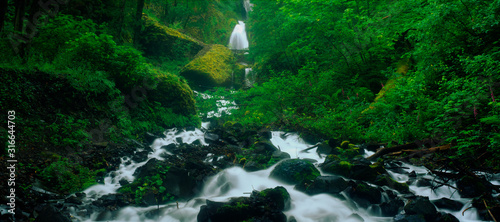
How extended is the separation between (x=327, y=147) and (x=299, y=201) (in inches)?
110

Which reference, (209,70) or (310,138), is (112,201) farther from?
(209,70)

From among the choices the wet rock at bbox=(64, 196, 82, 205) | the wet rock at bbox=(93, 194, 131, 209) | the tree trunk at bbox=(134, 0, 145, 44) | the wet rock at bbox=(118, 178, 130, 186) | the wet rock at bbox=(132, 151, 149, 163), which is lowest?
the wet rock at bbox=(132, 151, 149, 163)

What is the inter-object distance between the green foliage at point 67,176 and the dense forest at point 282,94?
0.08 ft

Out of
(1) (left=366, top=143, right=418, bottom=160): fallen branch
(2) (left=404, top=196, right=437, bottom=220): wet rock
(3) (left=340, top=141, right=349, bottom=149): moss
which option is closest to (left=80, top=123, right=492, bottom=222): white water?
(2) (left=404, top=196, right=437, bottom=220): wet rock

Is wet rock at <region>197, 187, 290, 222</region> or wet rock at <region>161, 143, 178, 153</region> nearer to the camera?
wet rock at <region>197, 187, 290, 222</region>

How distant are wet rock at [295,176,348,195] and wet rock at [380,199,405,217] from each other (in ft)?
2.58

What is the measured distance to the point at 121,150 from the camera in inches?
250

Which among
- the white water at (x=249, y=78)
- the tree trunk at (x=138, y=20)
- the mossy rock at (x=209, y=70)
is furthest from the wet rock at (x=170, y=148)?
the white water at (x=249, y=78)

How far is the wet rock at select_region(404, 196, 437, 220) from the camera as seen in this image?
12.2ft

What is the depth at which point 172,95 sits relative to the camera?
992 centimetres

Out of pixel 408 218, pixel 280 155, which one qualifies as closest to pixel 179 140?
pixel 280 155

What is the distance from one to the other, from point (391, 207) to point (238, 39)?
87.0 feet

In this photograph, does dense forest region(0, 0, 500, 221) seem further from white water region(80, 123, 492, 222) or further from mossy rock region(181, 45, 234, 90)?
mossy rock region(181, 45, 234, 90)

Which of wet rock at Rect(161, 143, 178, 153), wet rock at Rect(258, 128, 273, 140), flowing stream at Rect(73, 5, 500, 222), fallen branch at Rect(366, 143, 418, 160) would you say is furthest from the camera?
wet rock at Rect(258, 128, 273, 140)
